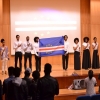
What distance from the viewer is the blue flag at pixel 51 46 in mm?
9578

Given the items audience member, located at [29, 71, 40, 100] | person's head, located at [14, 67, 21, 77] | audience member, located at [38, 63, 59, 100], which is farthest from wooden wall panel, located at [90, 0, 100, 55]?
person's head, located at [14, 67, 21, 77]

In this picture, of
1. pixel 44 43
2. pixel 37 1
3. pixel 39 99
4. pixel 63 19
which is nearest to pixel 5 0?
pixel 37 1

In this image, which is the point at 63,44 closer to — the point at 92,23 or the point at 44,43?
the point at 44,43

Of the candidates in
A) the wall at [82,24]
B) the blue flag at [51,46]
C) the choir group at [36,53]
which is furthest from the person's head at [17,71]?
the wall at [82,24]

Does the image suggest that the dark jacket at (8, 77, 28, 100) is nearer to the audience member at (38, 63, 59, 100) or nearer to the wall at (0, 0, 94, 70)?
the audience member at (38, 63, 59, 100)

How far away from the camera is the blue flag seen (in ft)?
31.4

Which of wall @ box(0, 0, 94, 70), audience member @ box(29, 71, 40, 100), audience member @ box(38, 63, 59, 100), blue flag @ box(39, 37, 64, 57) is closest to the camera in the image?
audience member @ box(38, 63, 59, 100)

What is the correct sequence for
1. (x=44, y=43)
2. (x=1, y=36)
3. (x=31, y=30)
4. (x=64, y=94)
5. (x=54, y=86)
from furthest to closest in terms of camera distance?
(x=31, y=30) < (x=1, y=36) < (x=44, y=43) < (x=64, y=94) < (x=54, y=86)

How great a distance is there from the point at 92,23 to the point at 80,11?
938 mm

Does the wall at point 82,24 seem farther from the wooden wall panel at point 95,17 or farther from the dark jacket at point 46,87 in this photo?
the dark jacket at point 46,87

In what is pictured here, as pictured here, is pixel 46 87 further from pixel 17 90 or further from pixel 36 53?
pixel 36 53

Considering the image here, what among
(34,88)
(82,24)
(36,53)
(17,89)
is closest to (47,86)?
(34,88)

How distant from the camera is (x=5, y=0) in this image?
480 inches

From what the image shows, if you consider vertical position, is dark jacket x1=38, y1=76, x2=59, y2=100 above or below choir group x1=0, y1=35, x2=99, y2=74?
below
